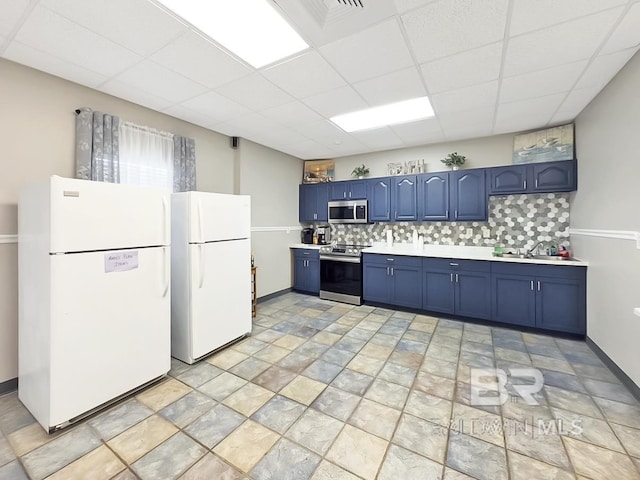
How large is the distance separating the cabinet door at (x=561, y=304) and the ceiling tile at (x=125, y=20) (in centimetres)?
438

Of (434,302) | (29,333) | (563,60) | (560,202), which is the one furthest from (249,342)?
(560,202)

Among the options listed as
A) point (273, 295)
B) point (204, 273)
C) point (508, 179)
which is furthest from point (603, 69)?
point (273, 295)

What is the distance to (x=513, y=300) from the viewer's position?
11.4 feet

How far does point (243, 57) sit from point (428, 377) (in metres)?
3.10

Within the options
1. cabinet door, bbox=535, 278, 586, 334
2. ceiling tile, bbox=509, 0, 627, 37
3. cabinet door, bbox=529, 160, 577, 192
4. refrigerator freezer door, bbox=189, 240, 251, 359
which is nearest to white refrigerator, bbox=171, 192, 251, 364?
refrigerator freezer door, bbox=189, 240, 251, 359

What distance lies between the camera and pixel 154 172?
3.18m

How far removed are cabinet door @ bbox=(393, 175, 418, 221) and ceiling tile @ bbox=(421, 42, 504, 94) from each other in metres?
1.87

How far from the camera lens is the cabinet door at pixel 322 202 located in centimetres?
527

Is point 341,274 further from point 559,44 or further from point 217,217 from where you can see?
point 559,44

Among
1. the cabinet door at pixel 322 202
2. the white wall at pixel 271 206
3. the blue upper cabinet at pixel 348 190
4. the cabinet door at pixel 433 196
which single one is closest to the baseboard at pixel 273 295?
the white wall at pixel 271 206

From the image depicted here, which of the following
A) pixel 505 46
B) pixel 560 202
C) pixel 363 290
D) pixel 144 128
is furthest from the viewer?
pixel 363 290

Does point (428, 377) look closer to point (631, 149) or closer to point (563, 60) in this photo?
point (631, 149)

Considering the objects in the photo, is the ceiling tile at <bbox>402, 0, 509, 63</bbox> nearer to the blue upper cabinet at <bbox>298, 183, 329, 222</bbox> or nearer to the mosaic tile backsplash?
the mosaic tile backsplash

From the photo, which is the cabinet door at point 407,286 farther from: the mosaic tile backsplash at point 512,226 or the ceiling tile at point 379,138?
the ceiling tile at point 379,138
